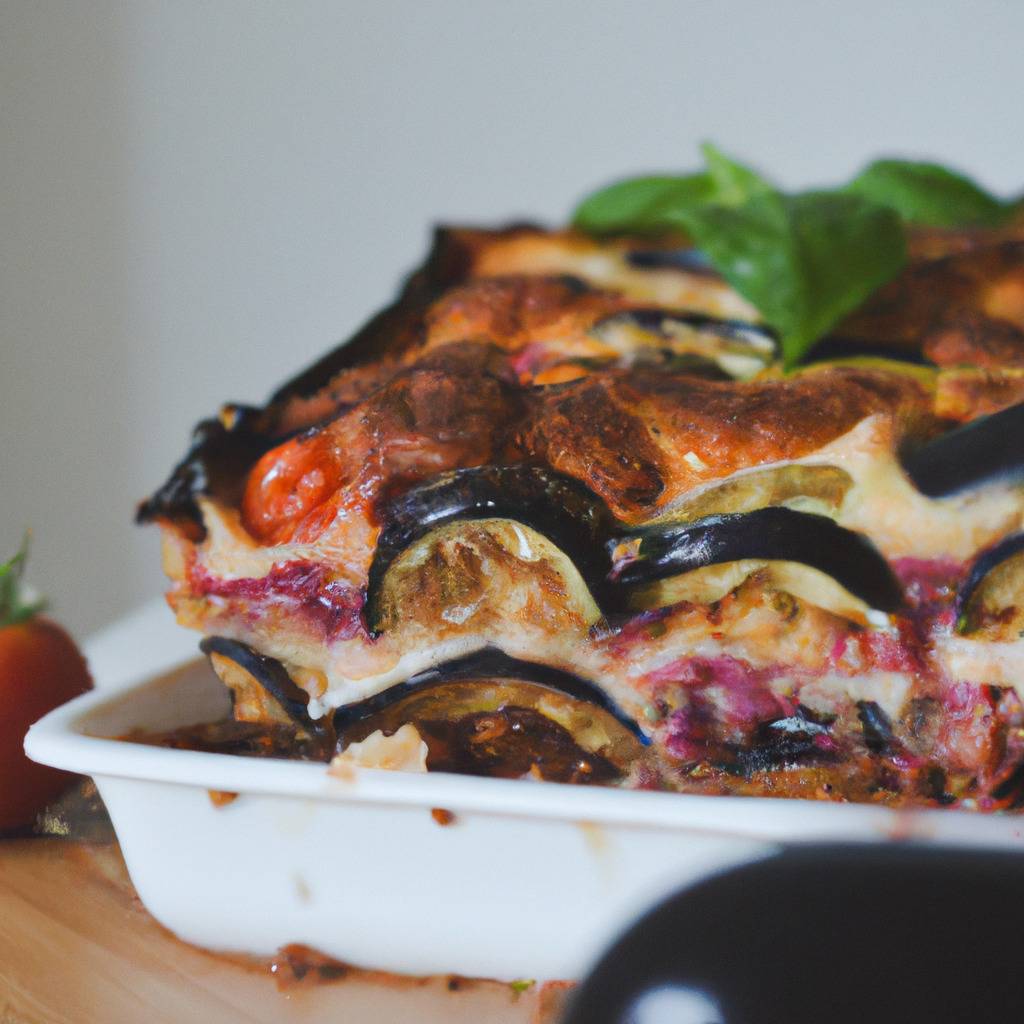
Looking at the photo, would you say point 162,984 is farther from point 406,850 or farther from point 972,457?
point 972,457

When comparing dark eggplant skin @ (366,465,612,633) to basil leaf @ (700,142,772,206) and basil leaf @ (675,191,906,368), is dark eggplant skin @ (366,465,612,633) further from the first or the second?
basil leaf @ (700,142,772,206)

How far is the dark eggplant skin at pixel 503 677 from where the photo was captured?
624 millimetres

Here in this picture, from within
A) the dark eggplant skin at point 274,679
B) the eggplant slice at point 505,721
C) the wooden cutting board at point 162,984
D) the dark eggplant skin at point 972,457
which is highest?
the dark eggplant skin at point 972,457

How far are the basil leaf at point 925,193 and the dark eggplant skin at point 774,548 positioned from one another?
1.59 feet

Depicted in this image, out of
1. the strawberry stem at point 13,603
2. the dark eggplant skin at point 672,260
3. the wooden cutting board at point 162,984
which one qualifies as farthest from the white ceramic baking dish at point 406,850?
the dark eggplant skin at point 672,260

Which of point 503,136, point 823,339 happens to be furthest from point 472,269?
point 503,136

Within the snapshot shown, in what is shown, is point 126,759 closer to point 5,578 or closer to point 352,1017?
point 352,1017

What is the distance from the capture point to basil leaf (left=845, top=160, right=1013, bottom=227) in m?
0.97

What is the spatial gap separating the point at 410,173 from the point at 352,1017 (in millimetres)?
1979

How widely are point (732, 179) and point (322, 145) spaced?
4.97 feet

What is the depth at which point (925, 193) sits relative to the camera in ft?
3.21

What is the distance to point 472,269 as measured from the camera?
3.38 ft

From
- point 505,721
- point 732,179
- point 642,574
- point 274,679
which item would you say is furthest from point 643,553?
point 732,179

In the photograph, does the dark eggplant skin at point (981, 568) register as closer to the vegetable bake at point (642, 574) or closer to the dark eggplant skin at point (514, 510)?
the vegetable bake at point (642, 574)
